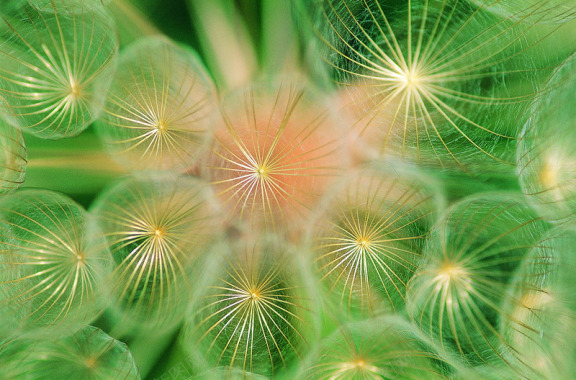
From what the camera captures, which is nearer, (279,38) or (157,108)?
(157,108)

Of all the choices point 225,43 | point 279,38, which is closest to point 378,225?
point 279,38

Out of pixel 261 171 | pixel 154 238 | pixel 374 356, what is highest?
pixel 261 171

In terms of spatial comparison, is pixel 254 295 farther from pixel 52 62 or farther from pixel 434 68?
pixel 52 62

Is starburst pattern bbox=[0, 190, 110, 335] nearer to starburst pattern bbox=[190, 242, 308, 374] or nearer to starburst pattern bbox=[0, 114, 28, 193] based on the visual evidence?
starburst pattern bbox=[0, 114, 28, 193]

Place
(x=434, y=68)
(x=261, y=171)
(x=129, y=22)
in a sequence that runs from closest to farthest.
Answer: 1. (x=434, y=68)
2. (x=261, y=171)
3. (x=129, y=22)

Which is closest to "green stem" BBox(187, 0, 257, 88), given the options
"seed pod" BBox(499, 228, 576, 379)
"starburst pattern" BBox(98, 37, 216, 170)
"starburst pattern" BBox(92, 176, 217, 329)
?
"starburst pattern" BBox(98, 37, 216, 170)

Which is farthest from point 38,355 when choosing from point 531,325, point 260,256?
point 531,325
